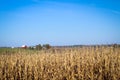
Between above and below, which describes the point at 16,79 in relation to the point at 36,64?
below

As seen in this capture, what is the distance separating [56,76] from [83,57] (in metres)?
1.86

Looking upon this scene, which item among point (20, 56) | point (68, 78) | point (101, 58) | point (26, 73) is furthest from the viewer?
point (20, 56)

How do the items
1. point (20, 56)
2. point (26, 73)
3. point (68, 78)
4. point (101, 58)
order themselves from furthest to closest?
point (20, 56) < point (101, 58) < point (26, 73) < point (68, 78)

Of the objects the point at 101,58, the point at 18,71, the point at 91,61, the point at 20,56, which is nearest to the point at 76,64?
the point at 91,61

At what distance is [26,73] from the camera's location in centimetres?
545

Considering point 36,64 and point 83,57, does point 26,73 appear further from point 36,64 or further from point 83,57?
point 83,57

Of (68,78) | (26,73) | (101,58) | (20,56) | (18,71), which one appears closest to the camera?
(68,78)

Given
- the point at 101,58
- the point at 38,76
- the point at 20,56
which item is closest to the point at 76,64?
the point at 101,58

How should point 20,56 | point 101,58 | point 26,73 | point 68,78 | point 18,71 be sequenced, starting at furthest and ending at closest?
point 20,56 < point 101,58 < point 18,71 < point 26,73 < point 68,78

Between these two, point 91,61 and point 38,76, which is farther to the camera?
point 91,61

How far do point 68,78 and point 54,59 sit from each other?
1667 mm

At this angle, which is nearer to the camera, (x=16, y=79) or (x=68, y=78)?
(x=68, y=78)

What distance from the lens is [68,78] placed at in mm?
4949

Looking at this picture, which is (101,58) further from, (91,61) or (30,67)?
(30,67)
